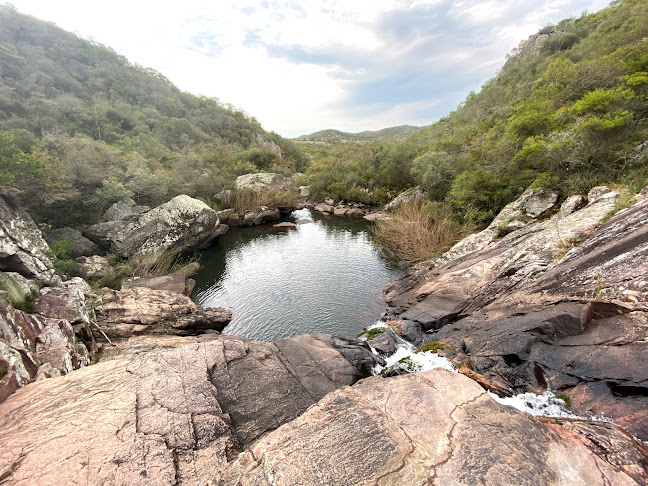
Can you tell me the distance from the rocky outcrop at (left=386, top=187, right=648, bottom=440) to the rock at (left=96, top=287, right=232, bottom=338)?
8.48 m

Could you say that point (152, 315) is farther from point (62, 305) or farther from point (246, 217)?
point (246, 217)

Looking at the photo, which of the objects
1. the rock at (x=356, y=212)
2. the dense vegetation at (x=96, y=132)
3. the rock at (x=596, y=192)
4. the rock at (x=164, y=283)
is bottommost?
the rock at (x=164, y=283)

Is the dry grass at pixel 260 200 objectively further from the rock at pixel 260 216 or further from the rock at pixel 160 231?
the rock at pixel 160 231

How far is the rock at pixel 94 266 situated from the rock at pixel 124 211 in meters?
3.72

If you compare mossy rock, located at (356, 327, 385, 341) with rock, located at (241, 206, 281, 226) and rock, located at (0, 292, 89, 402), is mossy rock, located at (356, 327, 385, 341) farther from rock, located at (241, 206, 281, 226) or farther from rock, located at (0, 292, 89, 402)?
rock, located at (241, 206, 281, 226)

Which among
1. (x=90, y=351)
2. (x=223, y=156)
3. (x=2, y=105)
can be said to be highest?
(x=2, y=105)

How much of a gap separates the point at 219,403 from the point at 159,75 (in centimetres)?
8081

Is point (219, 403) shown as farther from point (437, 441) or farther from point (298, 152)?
point (298, 152)

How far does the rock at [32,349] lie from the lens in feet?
18.0

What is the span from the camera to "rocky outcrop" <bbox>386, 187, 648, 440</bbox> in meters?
5.45

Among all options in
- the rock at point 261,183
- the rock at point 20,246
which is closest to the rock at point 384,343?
the rock at point 20,246

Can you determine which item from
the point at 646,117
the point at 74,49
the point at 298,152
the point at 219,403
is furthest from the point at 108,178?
the point at 298,152

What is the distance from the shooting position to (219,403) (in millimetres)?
5387

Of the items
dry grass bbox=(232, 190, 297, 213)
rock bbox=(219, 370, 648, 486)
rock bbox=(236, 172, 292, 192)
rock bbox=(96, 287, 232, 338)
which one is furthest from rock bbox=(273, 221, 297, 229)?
rock bbox=(219, 370, 648, 486)
